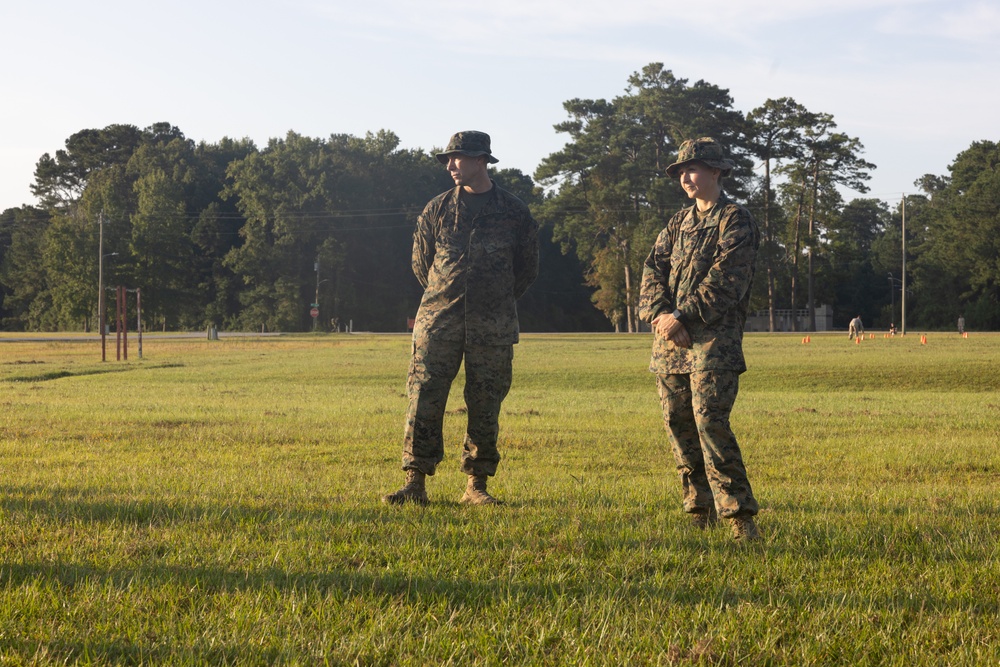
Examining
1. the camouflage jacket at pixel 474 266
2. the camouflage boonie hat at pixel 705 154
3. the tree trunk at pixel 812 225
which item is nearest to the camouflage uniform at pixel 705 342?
the camouflage boonie hat at pixel 705 154

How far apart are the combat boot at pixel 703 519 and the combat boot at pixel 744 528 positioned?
0.32m

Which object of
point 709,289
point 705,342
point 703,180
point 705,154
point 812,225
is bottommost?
point 705,342

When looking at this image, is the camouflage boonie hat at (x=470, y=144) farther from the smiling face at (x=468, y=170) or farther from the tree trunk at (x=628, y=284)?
the tree trunk at (x=628, y=284)

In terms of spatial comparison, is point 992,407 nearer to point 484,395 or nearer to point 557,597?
point 484,395

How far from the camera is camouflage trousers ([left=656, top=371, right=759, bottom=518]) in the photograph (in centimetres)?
556

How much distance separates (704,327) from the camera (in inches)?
226

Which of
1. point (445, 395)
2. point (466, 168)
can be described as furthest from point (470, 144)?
point (445, 395)

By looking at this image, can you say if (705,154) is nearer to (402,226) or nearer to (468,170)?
(468,170)

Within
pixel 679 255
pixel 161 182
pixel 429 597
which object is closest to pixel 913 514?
pixel 679 255

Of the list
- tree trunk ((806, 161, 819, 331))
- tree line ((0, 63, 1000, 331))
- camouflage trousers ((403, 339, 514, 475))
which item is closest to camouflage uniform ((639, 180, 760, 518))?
camouflage trousers ((403, 339, 514, 475))

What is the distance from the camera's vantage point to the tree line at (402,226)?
260 ft

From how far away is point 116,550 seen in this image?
4.87 m

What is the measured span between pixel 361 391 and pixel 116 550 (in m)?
16.0

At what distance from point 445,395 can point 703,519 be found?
190cm
